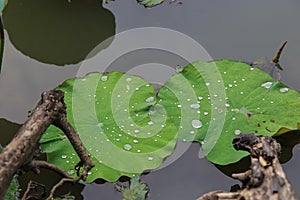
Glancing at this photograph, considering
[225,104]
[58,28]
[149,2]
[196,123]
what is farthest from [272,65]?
[58,28]

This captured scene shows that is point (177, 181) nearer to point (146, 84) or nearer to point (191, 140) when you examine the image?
point (191, 140)

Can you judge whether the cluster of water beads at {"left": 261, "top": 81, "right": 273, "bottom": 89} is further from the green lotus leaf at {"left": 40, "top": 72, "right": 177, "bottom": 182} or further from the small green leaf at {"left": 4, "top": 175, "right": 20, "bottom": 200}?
the small green leaf at {"left": 4, "top": 175, "right": 20, "bottom": 200}

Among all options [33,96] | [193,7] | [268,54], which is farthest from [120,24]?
[268,54]

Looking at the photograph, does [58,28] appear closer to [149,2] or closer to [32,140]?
[149,2]

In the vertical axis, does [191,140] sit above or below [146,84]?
below

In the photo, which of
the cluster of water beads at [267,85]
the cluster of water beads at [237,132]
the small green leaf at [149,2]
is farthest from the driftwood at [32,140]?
the small green leaf at [149,2]

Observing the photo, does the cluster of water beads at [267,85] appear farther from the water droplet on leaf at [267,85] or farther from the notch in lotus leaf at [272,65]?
the notch in lotus leaf at [272,65]

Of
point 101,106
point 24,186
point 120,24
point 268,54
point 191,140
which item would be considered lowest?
point 24,186

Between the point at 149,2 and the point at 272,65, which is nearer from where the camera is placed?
the point at 272,65
